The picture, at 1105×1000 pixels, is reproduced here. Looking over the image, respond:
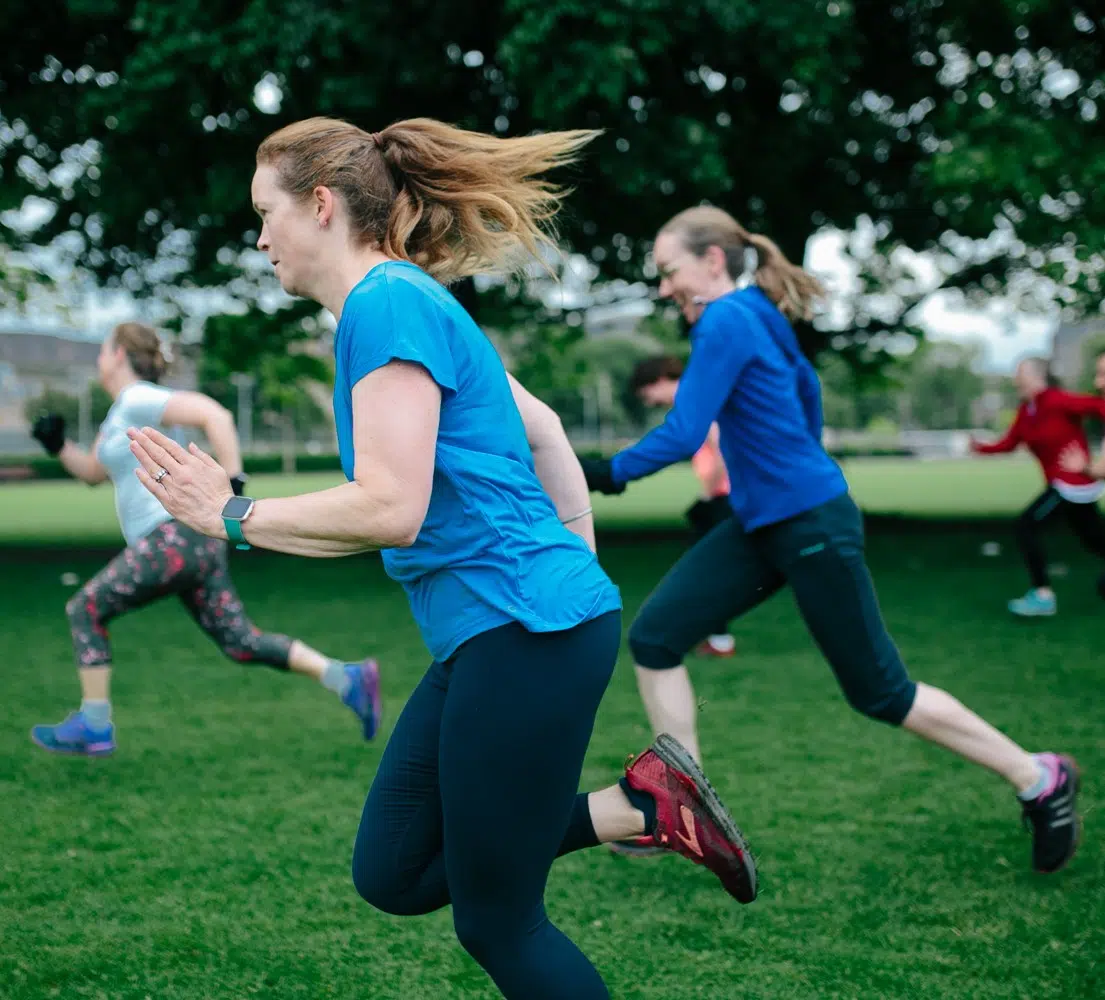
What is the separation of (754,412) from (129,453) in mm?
2889

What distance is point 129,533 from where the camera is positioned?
6.08 metres

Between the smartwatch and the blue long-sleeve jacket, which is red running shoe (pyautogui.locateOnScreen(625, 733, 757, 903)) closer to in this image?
the smartwatch

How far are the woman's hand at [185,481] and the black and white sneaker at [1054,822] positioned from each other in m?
3.05

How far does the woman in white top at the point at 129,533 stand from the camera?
5.95 metres

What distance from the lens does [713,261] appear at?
479cm

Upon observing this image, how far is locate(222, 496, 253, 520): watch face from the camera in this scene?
249 cm

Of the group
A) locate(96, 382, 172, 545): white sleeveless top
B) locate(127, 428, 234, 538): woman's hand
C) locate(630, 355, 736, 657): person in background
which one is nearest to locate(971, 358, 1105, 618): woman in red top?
locate(630, 355, 736, 657): person in background

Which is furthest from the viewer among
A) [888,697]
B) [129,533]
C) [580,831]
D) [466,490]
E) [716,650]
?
[716,650]

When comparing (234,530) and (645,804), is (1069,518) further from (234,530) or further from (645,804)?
(234,530)

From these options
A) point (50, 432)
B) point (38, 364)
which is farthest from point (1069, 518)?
point (38, 364)

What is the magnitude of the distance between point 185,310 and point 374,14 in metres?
6.35

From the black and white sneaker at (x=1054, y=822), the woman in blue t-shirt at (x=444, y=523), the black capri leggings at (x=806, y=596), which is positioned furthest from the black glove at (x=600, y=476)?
the black and white sneaker at (x=1054, y=822)

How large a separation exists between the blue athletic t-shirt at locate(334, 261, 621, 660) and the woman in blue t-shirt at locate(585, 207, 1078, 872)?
163cm

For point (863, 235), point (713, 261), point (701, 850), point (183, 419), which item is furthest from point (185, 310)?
point (701, 850)
